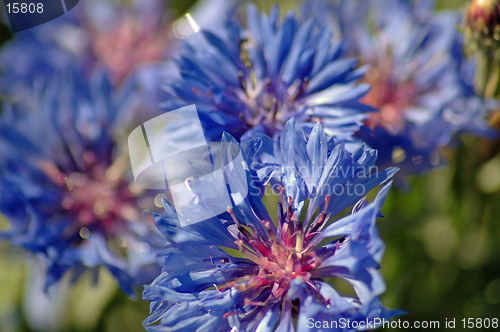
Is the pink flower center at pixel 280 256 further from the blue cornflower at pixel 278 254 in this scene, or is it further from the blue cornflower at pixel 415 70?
the blue cornflower at pixel 415 70

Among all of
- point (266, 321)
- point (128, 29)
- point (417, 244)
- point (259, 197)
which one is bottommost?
point (417, 244)

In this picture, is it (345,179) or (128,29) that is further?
(128,29)

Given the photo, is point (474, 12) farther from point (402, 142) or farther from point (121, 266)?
point (121, 266)

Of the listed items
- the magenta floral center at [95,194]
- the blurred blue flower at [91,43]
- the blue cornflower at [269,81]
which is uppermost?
the blurred blue flower at [91,43]

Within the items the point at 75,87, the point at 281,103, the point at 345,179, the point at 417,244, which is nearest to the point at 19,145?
the point at 75,87

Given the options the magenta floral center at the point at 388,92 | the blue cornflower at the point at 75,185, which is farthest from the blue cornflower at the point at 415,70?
the blue cornflower at the point at 75,185

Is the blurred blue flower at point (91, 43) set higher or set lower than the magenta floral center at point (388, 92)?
higher

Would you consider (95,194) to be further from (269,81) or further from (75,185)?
(269,81)

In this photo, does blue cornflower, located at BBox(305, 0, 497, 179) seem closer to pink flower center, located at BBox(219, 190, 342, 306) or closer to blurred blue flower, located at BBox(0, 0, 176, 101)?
pink flower center, located at BBox(219, 190, 342, 306)
